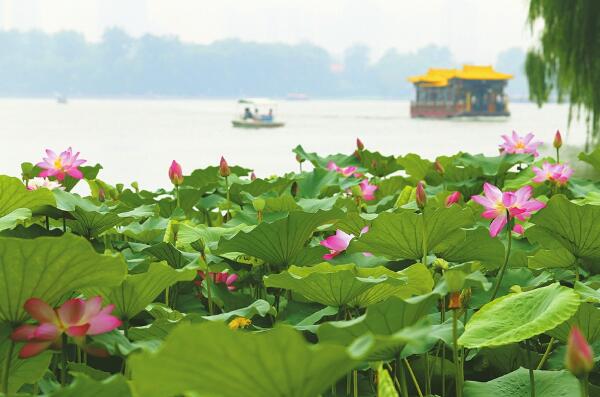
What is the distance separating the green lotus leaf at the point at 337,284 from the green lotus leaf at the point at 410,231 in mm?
85

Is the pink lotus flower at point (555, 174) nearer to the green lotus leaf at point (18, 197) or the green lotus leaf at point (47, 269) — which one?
the green lotus leaf at point (18, 197)

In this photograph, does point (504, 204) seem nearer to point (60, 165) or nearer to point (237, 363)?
point (237, 363)

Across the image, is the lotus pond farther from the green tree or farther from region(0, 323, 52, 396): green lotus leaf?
the green tree

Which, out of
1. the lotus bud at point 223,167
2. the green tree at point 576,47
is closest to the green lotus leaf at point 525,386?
the lotus bud at point 223,167

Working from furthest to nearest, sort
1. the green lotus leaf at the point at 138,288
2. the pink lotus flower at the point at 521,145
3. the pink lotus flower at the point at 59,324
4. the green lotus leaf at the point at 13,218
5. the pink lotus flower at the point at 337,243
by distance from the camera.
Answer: the pink lotus flower at the point at 521,145 → the pink lotus flower at the point at 337,243 → the green lotus leaf at the point at 13,218 → the green lotus leaf at the point at 138,288 → the pink lotus flower at the point at 59,324

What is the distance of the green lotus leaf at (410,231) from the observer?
2.67 ft

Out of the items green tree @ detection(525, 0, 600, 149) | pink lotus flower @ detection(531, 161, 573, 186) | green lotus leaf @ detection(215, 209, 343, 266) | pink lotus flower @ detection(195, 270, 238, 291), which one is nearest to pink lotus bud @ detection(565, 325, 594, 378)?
green lotus leaf @ detection(215, 209, 343, 266)

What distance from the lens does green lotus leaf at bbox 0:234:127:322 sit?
1.73 feet

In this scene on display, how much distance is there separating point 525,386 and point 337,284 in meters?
0.19

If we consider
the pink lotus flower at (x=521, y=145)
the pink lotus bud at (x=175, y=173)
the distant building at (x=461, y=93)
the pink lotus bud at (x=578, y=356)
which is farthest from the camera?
the distant building at (x=461, y=93)

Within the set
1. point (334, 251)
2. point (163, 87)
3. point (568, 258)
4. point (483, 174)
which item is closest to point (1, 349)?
point (334, 251)

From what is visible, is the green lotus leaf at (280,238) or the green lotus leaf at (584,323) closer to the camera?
the green lotus leaf at (584,323)

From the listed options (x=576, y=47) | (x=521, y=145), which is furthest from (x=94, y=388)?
(x=576, y=47)

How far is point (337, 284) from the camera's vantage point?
0.68 metres
